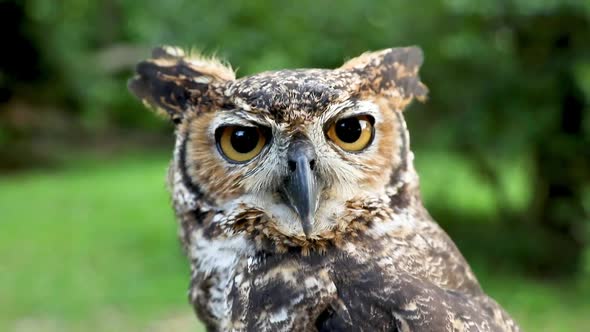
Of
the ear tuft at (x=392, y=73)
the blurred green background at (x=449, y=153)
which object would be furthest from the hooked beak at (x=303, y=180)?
the blurred green background at (x=449, y=153)

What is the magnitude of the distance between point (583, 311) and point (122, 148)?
14262 mm

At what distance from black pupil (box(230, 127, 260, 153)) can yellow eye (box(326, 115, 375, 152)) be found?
194mm

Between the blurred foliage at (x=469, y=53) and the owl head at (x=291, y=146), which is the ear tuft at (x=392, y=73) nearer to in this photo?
the owl head at (x=291, y=146)

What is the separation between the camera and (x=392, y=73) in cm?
197

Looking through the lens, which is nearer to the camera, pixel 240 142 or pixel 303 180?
pixel 303 180

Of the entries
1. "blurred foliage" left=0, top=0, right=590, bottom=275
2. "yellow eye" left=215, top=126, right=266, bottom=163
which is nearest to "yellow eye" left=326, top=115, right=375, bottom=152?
"yellow eye" left=215, top=126, right=266, bottom=163

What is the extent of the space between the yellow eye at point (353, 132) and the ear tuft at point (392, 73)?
0.10m

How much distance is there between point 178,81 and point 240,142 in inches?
15.3

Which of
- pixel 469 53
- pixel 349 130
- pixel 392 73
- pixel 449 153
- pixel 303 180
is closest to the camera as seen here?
pixel 303 180

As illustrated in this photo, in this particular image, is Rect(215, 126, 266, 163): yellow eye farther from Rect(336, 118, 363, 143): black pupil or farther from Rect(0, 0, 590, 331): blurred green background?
Rect(0, 0, 590, 331): blurred green background

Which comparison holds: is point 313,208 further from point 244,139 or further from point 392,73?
point 392,73

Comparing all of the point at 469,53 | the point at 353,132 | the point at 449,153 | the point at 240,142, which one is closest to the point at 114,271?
the point at 449,153

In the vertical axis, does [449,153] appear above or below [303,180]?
below

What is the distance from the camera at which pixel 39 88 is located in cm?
1427
